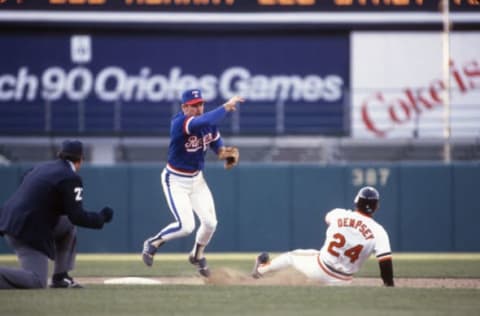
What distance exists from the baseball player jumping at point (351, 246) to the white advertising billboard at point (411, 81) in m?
10.2

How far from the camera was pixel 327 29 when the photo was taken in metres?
19.3

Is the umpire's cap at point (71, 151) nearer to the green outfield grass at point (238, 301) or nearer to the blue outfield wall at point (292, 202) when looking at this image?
the green outfield grass at point (238, 301)

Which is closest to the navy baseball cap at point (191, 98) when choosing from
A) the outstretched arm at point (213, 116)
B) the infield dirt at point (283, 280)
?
the outstretched arm at point (213, 116)

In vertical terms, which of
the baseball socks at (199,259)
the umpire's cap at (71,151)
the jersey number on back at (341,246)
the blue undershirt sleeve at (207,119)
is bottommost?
the baseball socks at (199,259)

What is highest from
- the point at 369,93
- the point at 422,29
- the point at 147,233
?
the point at 422,29

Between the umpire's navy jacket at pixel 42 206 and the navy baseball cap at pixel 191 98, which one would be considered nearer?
the umpire's navy jacket at pixel 42 206

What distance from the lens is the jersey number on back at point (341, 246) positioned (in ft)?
27.7

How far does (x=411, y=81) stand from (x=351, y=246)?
11514 mm

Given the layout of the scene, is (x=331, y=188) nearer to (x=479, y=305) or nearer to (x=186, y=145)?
(x=186, y=145)

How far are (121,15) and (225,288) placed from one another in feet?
38.3

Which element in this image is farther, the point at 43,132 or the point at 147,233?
the point at 43,132

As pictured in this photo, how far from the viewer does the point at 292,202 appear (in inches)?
621

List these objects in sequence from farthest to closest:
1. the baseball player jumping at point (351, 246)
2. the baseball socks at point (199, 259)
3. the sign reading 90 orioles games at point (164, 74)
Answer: the sign reading 90 orioles games at point (164, 74) → the baseball socks at point (199, 259) → the baseball player jumping at point (351, 246)

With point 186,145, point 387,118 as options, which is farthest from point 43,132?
point 186,145
